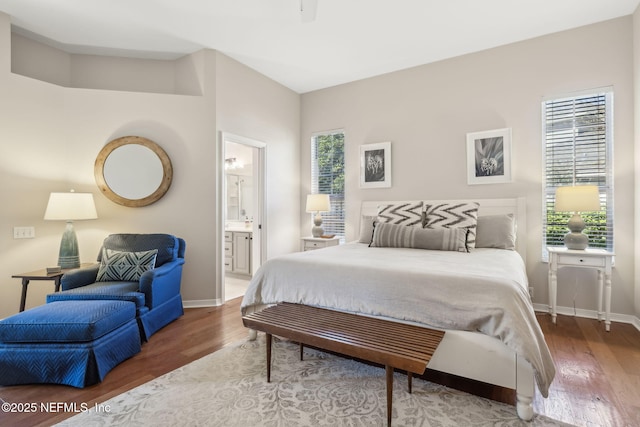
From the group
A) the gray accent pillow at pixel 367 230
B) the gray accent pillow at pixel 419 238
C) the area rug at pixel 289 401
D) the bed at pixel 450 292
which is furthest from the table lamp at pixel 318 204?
the area rug at pixel 289 401

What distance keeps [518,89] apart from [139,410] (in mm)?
4538

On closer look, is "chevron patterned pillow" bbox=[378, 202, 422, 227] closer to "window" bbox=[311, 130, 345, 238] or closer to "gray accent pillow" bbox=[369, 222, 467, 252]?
"gray accent pillow" bbox=[369, 222, 467, 252]

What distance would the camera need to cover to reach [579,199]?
290cm

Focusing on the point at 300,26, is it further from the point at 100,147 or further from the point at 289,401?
the point at 289,401

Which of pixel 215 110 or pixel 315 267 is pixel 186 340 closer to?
pixel 315 267

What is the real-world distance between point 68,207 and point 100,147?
2.78ft

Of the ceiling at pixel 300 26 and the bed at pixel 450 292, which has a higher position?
the ceiling at pixel 300 26

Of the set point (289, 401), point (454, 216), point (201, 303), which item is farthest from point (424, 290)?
point (201, 303)

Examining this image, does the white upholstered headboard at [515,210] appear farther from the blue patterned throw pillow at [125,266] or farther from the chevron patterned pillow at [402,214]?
the blue patterned throw pillow at [125,266]

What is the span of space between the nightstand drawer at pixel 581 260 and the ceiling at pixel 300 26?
7.81 ft

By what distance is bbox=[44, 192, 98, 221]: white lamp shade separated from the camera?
116 inches

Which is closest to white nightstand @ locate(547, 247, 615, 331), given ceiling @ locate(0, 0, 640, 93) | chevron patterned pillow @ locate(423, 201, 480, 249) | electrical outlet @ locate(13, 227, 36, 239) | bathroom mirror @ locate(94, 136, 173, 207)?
chevron patterned pillow @ locate(423, 201, 480, 249)

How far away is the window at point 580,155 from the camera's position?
10.4 ft

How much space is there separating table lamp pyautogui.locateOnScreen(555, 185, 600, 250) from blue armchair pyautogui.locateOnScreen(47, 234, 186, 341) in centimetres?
389
